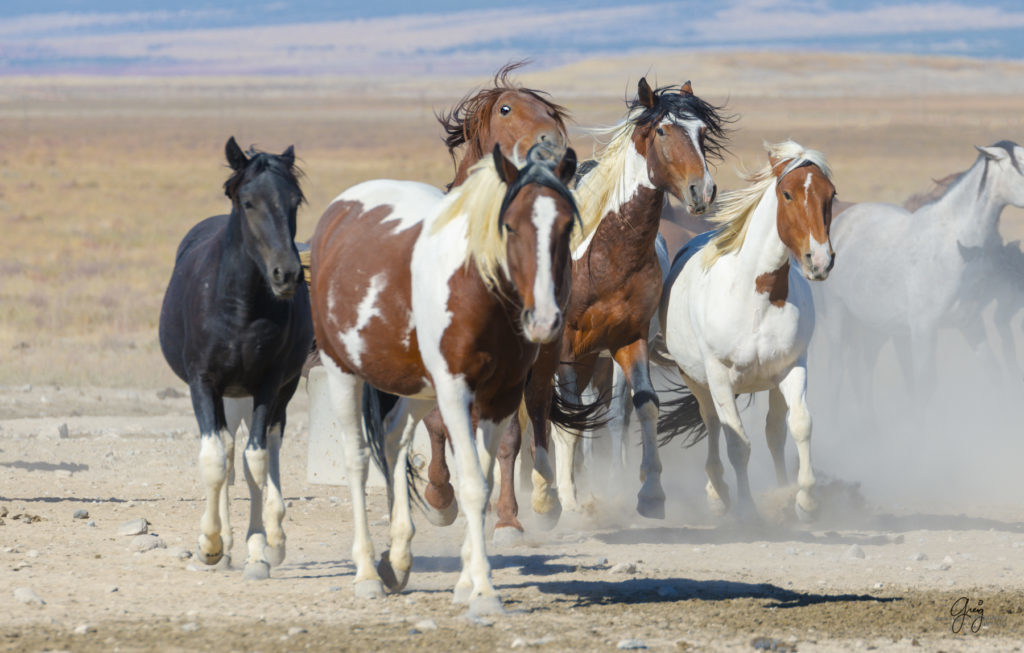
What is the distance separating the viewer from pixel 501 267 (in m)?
5.91

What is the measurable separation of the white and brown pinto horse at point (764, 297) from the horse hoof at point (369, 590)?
2635 mm

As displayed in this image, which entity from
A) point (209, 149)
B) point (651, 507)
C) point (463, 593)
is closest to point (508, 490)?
point (651, 507)

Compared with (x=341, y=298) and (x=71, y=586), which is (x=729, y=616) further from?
(x=71, y=586)

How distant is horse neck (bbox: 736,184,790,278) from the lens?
8.26 meters

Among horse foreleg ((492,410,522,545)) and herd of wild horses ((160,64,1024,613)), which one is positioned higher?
herd of wild horses ((160,64,1024,613))

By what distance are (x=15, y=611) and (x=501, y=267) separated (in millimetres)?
2393

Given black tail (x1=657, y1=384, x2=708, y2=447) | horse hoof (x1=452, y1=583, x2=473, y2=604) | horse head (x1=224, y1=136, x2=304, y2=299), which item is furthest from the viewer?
black tail (x1=657, y1=384, x2=708, y2=447)

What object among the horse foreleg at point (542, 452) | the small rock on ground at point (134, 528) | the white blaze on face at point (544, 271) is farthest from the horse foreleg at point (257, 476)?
the white blaze on face at point (544, 271)

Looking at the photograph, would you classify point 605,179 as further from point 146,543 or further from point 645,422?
point 146,543

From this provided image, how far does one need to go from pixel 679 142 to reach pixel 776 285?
94 centimetres

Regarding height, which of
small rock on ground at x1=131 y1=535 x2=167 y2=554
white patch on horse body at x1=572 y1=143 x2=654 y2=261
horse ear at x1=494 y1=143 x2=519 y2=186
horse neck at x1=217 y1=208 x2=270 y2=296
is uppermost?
Answer: white patch on horse body at x1=572 y1=143 x2=654 y2=261

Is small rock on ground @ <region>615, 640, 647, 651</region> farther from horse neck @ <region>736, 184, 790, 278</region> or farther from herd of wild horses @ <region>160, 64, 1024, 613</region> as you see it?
horse neck @ <region>736, 184, 790, 278</region>

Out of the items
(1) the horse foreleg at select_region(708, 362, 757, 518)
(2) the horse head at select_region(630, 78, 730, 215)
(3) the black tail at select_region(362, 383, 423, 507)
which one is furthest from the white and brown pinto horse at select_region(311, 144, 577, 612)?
(1) the horse foreleg at select_region(708, 362, 757, 518)

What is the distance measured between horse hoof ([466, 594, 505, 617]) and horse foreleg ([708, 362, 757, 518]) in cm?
282
